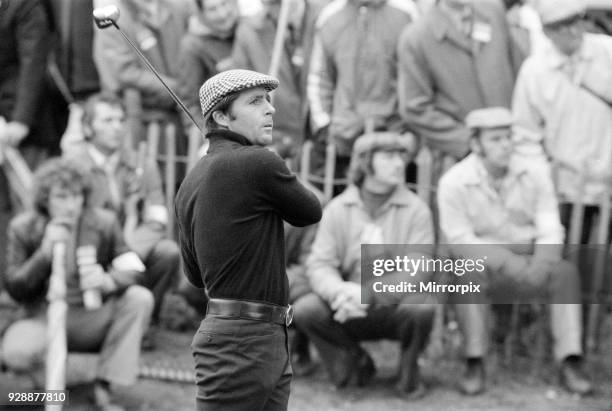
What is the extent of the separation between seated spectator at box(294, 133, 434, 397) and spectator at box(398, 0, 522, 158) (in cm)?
36

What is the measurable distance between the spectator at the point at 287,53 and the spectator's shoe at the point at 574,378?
2326 mm

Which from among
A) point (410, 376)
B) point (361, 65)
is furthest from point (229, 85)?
point (361, 65)

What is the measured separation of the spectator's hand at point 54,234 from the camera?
7.26 m

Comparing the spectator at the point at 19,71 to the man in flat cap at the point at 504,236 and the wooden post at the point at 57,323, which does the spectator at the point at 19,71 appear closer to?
the wooden post at the point at 57,323

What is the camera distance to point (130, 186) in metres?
8.35

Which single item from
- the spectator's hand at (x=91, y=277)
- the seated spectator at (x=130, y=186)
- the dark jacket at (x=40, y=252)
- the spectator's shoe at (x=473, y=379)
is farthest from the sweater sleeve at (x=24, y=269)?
the spectator's shoe at (x=473, y=379)

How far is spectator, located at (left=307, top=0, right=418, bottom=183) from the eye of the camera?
27.1ft

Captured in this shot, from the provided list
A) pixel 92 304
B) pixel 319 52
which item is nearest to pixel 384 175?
pixel 319 52

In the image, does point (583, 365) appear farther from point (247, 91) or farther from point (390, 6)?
point (247, 91)

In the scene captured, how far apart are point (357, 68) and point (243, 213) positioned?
3.58m

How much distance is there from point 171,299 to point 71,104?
5.02ft

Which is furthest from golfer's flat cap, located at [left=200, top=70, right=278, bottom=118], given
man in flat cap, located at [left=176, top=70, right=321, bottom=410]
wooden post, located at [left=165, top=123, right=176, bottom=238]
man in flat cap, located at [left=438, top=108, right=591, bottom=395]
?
wooden post, located at [left=165, top=123, right=176, bottom=238]

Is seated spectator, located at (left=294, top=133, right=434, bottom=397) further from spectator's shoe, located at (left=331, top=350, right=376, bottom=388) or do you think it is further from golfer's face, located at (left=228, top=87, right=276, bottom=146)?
golfer's face, located at (left=228, top=87, right=276, bottom=146)

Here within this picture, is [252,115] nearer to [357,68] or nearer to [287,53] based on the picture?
[357,68]
